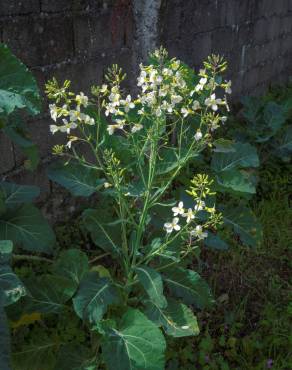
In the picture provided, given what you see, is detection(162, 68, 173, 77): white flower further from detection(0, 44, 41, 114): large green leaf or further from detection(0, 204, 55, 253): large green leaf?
detection(0, 204, 55, 253): large green leaf

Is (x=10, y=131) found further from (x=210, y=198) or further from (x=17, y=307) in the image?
(x=210, y=198)

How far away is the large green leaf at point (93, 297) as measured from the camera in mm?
1798

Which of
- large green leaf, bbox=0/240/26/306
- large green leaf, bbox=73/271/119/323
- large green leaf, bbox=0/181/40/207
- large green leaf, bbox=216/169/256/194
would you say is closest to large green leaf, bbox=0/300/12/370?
large green leaf, bbox=0/240/26/306

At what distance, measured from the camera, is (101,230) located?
6.94 ft

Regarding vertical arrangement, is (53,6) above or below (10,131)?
above

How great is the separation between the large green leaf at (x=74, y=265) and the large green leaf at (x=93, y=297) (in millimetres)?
93

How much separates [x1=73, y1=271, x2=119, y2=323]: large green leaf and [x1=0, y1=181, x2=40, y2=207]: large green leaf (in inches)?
18.3

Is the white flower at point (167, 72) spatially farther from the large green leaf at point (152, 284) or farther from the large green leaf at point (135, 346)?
the large green leaf at point (135, 346)

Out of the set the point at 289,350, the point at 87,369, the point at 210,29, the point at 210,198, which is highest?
the point at 210,29

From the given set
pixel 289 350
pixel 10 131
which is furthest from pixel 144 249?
pixel 289 350

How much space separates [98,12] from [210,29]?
4.61 ft

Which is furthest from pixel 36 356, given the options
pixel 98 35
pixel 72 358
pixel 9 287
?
pixel 98 35

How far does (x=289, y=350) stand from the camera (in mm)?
2355

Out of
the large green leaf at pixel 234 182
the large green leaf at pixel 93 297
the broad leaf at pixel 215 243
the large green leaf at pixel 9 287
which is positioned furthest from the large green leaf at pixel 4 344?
the large green leaf at pixel 234 182
